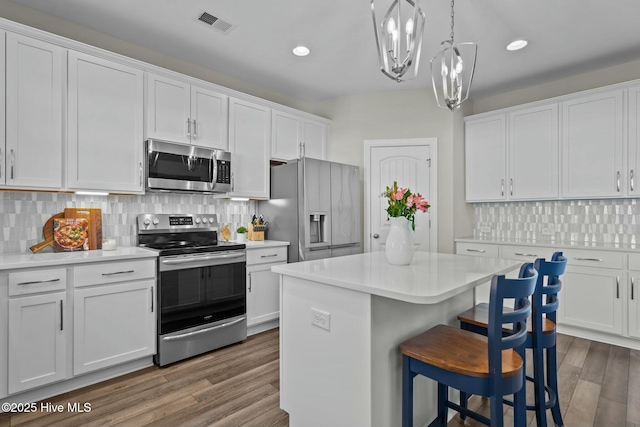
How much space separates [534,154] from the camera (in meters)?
3.95

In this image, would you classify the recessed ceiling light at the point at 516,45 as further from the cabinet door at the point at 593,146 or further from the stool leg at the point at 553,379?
the stool leg at the point at 553,379

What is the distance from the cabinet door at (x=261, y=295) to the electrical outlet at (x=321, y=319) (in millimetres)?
1761

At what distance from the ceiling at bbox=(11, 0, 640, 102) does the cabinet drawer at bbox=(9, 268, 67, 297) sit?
2.04m

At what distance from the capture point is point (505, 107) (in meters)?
4.45

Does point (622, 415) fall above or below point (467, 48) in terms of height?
below

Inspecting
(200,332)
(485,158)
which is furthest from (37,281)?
(485,158)

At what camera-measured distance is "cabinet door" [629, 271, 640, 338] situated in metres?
3.13

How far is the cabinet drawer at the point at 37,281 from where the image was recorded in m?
2.16

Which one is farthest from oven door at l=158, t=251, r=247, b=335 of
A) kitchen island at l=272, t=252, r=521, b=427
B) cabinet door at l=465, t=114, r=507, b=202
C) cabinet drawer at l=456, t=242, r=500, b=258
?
cabinet door at l=465, t=114, r=507, b=202

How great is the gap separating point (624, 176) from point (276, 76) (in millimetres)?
3834

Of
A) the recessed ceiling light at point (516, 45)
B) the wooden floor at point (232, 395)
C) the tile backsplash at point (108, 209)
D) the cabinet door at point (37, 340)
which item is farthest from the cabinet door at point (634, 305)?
the cabinet door at point (37, 340)

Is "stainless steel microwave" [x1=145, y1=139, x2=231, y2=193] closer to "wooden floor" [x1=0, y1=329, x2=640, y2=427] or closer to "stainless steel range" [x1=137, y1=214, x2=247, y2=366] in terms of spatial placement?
"stainless steel range" [x1=137, y1=214, x2=247, y2=366]

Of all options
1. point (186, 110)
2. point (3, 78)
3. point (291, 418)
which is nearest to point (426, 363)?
point (291, 418)

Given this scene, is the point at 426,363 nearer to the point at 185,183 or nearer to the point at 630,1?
the point at 185,183
